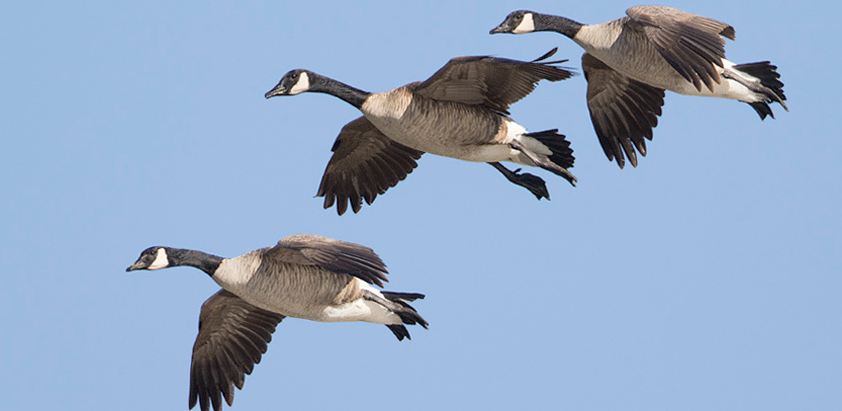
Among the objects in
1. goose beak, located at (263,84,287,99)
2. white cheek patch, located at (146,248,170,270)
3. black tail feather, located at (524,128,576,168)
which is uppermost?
goose beak, located at (263,84,287,99)

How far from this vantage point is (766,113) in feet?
52.2

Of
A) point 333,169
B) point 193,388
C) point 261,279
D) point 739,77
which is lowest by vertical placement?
point 193,388

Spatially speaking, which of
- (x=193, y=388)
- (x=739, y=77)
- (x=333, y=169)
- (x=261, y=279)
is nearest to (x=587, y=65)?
(x=739, y=77)

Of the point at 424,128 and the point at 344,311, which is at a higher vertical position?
the point at 424,128

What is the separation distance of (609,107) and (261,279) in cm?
479

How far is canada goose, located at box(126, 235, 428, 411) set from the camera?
14.1 metres

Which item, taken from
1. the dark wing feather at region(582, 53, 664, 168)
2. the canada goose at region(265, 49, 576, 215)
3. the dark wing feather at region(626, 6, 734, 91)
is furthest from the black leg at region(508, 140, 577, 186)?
the dark wing feather at region(626, 6, 734, 91)

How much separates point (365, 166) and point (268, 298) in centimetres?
291

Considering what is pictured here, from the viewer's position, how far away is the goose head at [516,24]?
15570 mm

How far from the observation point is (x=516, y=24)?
15.6 metres

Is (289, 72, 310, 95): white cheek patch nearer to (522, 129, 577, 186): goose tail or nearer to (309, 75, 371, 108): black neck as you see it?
(309, 75, 371, 108): black neck

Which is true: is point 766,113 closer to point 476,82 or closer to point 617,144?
point 617,144

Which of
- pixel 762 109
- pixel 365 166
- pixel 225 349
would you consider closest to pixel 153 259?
pixel 225 349

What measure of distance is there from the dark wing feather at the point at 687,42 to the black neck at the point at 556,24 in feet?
3.06
